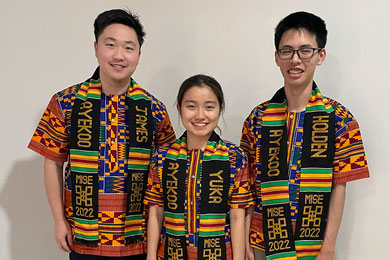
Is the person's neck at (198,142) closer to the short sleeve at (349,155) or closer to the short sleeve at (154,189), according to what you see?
the short sleeve at (154,189)

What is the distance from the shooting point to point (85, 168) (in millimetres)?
1616

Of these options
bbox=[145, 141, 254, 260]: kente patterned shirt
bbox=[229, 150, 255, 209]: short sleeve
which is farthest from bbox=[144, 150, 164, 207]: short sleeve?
bbox=[229, 150, 255, 209]: short sleeve

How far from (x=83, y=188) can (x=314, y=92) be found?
93 cm

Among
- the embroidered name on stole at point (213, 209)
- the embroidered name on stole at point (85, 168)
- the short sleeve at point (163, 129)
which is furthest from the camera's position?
the short sleeve at point (163, 129)

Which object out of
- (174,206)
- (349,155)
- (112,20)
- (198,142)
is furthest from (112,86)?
(349,155)

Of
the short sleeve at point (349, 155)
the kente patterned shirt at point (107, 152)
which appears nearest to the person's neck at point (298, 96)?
the short sleeve at point (349, 155)

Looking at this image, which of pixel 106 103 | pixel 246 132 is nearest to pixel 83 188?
pixel 106 103

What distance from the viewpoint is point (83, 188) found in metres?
1.61

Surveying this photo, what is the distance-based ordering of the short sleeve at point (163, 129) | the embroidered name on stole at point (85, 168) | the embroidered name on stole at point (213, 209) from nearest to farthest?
the embroidered name on stole at point (213, 209)
the embroidered name on stole at point (85, 168)
the short sleeve at point (163, 129)

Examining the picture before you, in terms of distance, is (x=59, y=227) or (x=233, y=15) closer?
(x=59, y=227)

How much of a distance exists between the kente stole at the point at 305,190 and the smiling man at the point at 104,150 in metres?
0.49

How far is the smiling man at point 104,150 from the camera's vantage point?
161cm

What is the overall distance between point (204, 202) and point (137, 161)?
0.32m
